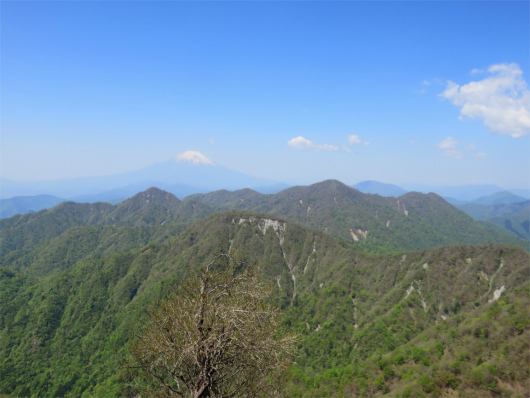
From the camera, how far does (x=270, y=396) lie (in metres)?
11.8

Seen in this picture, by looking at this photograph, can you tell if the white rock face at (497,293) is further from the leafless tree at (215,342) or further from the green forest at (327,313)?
the leafless tree at (215,342)

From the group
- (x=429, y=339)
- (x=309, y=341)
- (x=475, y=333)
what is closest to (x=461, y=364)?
(x=475, y=333)

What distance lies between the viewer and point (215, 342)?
384 inches

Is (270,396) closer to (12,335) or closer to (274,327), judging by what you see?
(274,327)

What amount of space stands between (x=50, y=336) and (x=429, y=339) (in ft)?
349

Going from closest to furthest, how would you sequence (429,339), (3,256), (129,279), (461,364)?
(461,364) → (429,339) → (129,279) → (3,256)

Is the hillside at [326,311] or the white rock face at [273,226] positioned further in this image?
the white rock face at [273,226]

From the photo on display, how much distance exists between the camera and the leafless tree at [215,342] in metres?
9.59

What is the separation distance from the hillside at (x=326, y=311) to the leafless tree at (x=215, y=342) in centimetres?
2138

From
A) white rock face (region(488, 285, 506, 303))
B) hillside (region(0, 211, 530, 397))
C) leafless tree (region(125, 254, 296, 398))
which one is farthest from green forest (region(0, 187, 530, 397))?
leafless tree (region(125, 254, 296, 398))

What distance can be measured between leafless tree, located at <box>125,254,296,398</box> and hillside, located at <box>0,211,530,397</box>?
842 inches

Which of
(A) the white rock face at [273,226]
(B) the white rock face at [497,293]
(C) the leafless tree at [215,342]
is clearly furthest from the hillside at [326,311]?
(C) the leafless tree at [215,342]

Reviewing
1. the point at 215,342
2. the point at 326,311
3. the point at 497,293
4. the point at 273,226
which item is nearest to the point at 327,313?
the point at 326,311

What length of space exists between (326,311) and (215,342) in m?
73.4
